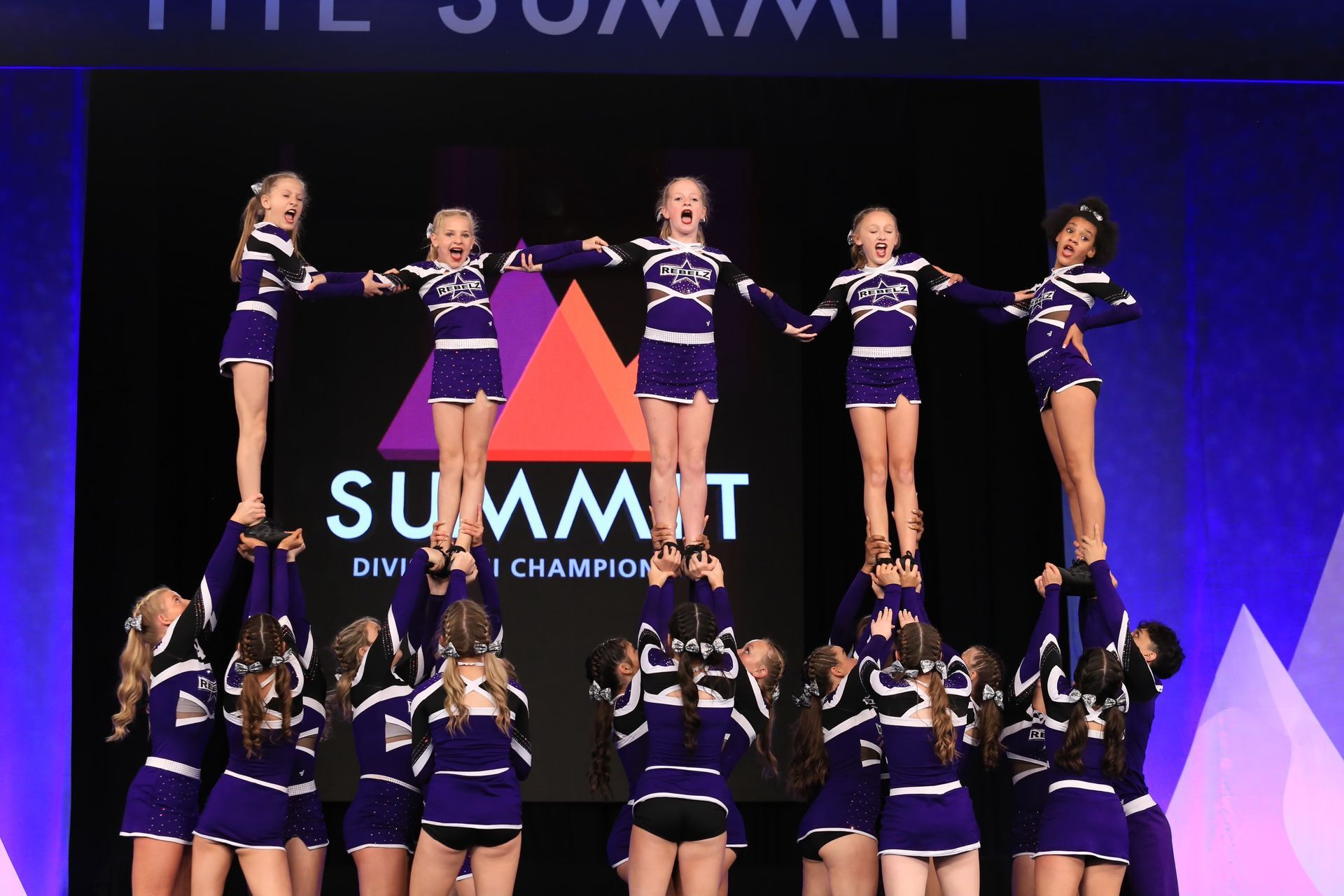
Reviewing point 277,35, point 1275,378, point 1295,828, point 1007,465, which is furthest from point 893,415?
point 277,35

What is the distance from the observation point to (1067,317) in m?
6.93

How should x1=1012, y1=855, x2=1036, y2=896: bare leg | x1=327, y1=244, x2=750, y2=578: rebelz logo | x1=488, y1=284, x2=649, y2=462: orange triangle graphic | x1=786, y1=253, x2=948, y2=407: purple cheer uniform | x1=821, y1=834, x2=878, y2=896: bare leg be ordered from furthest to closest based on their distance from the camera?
x1=488, y1=284, x2=649, y2=462: orange triangle graphic, x1=327, y1=244, x2=750, y2=578: rebelz logo, x1=786, y1=253, x2=948, y2=407: purple cheer uniform, x1=1012, y1=855, x2=1036, y2=896: bare leg, x1=821, y1=834, x2=878, y2=896: bare leg

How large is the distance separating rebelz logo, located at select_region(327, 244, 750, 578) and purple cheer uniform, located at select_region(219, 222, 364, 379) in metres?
1.85

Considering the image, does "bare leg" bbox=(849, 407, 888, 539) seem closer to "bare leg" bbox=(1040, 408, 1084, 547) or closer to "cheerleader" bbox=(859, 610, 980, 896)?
"bare leg" bbox=(1040, 408, 1084, 547)

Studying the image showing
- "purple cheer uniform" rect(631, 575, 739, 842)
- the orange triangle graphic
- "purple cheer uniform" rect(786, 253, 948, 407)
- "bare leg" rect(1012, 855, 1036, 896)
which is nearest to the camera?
"purple cheer uniform" rect(631, 575, 739, 842)

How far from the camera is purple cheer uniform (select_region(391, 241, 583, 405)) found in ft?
22.7

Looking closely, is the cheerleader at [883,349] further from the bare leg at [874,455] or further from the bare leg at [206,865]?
the bare leg at [206,865]

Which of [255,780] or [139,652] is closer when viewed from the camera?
[255,780]

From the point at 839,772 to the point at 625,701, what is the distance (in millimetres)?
943

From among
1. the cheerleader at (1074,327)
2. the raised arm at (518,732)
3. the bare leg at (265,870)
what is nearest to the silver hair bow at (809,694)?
the raised arm at (518,732)

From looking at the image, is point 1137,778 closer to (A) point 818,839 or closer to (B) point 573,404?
(A) point 818,839

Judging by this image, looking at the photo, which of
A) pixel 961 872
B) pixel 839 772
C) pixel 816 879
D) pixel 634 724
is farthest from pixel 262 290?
pixel 961 872

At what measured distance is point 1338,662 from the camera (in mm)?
8109

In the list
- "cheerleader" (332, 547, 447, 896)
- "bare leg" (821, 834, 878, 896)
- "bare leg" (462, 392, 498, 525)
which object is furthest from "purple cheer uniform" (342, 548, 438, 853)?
"bare leg" (821, 834, 878, 896)
